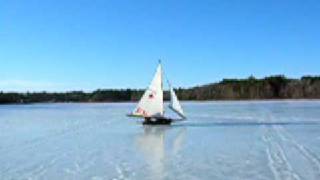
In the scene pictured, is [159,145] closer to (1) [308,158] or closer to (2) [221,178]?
(1) [308,158]

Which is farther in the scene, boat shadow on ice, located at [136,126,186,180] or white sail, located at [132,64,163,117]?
white sail, located at [132,64,163,117]

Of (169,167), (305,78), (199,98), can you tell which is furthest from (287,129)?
(305,78)

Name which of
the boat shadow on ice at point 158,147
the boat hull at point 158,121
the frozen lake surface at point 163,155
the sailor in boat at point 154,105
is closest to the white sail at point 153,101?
the sailor in boat at point 154,105

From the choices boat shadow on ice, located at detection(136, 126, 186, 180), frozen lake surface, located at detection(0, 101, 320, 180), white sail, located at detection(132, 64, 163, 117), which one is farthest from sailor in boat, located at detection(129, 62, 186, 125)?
frozen lake surface, located at detection(0, 101, 320, 180)

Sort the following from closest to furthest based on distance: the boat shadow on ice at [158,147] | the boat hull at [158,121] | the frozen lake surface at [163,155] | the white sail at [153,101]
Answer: the frozen lake surface at [163,155] < the boat shadow on ice at [158,147] < the boat hull at [158,121] < the white sail at [153,101]

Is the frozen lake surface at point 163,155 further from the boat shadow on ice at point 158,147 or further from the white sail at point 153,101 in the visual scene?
the white sail at point 153,101

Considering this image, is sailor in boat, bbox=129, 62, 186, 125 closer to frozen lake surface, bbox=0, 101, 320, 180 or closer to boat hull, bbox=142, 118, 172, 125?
boat hull, bbox=142, 118, 172, 125

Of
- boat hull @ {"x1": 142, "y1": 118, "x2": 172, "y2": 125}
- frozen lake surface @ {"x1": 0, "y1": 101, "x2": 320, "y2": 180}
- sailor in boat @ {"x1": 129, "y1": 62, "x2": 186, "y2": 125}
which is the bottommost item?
frozen lake surface @ {"x1": 0, "y1": 101, "x2": 320, "y2": 180}

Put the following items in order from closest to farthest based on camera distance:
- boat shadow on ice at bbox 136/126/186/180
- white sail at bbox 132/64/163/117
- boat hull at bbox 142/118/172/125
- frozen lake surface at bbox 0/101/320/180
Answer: frozen lake surface at bbox 0/101/320/180 < boat shadow on ice at bbox 136/126/186/180 < boat hull at bbox 142/118/172/125 < white sail at bbox 132/64/163/117

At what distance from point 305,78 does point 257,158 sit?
11374 centimetres

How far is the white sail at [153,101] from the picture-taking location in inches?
1174

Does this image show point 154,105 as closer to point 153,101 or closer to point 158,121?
point 153,101

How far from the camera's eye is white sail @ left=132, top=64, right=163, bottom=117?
29.8 metres

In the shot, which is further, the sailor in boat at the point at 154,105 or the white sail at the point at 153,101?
the white sail at the point at 153,101
